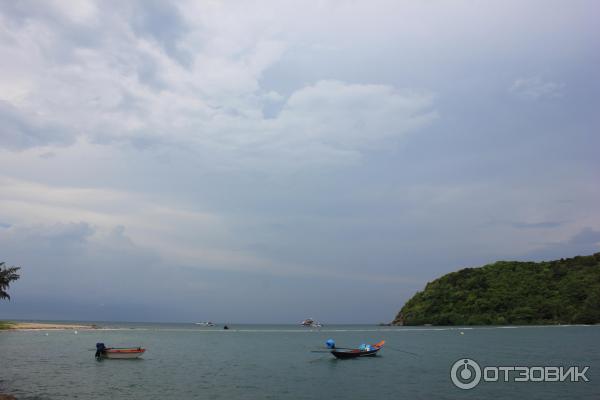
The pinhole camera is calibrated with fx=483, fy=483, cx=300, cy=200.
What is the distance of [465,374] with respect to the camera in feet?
186

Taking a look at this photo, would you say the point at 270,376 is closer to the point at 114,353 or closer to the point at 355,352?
the point at 355,352

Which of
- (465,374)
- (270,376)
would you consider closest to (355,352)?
(465,374)

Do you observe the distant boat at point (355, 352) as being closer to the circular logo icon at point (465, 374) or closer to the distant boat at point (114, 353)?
the circular logo icon at point (465, 374)

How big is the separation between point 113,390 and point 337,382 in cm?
2280

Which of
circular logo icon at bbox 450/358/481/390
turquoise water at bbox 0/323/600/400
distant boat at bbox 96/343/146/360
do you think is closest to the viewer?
turquoise water at bbox 0/323/600/400

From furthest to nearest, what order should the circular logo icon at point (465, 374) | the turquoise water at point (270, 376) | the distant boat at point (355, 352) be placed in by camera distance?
the distant boat at point (355, 352)
the circular logo icon at point (465, 374)
the turquoise water at point (270, 376)

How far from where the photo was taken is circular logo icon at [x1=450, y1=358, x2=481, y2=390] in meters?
48.5

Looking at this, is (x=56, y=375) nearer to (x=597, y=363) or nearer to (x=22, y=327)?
(x=597, y=363)

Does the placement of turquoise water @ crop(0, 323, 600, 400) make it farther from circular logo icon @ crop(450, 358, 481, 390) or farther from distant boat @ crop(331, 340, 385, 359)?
distant boat @ crop(331, 340, 385, 359)

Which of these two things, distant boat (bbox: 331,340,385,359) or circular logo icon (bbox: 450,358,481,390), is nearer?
circular logo icon (bbox: 450,358,481,390)

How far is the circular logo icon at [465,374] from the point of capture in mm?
48450

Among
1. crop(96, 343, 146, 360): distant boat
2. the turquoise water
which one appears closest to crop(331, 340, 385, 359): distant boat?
the turquoise water

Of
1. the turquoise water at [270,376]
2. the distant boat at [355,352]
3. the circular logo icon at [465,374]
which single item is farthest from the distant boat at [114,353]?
the circular logo icon at [465,374]

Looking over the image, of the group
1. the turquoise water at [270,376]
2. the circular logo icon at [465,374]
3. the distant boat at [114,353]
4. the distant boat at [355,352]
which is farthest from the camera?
the distant boat at [355,352]
